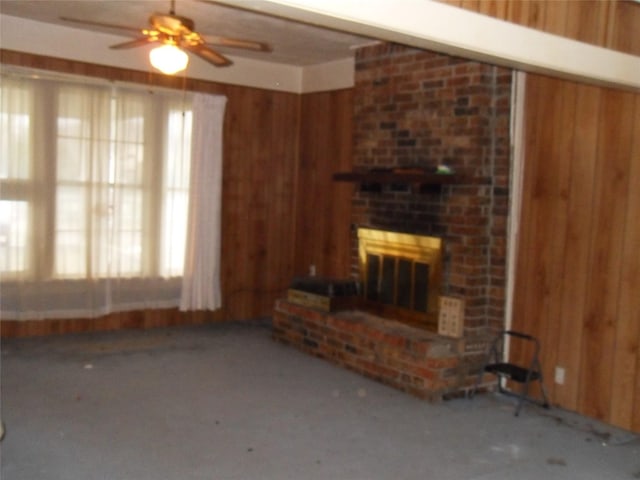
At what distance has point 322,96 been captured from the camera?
674 centimetres

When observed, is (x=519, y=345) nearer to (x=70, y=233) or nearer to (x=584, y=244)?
(x=584, y=244)

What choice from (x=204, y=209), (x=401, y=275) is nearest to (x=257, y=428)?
(x=401, y=275)

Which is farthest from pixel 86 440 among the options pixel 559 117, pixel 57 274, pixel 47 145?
pixel 559 117

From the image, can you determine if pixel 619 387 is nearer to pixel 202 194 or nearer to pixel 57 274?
pixel 202 194

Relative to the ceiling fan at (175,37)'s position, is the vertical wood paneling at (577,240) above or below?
below

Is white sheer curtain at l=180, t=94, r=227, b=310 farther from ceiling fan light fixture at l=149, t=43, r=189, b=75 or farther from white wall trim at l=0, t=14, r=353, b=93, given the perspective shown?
ceiling fan light fixture at l=149, t=43, r=189, b=75

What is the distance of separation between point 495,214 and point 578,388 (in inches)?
48.2

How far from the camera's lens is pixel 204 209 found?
636cm

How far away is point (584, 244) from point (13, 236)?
4191mm

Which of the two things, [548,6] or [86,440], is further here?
[86,440]

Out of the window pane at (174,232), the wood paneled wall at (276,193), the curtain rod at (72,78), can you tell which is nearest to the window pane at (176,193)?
the window pane at (174,232)

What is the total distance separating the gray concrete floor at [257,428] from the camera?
3320 millimetres

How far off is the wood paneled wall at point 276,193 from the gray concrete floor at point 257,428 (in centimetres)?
161

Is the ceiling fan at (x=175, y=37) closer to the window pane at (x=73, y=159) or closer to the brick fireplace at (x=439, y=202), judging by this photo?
the brick fireplace at (x=439, y=202)
